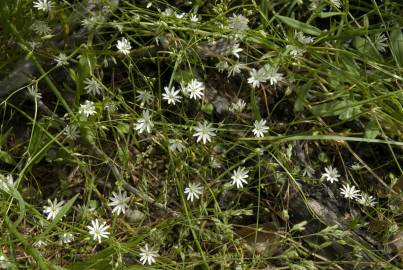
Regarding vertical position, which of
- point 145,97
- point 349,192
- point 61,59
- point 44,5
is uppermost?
point 44,5

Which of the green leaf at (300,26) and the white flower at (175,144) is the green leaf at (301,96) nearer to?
the green leaf at (300,26)

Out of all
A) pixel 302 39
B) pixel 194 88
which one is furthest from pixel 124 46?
pixel 302 39

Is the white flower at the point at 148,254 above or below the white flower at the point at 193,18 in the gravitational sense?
below

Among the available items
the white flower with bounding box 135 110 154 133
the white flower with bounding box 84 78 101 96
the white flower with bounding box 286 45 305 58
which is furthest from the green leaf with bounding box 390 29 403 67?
the white flower with bounding box 84 78 101 96

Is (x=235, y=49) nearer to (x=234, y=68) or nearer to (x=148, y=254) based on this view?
(x=234, y=68)

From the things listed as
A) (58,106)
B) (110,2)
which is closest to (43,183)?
(58,106)

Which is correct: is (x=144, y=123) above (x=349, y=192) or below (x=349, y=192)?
above

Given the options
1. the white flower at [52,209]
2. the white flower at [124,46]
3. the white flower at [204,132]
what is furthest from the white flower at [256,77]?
the white flower at [52,209]
